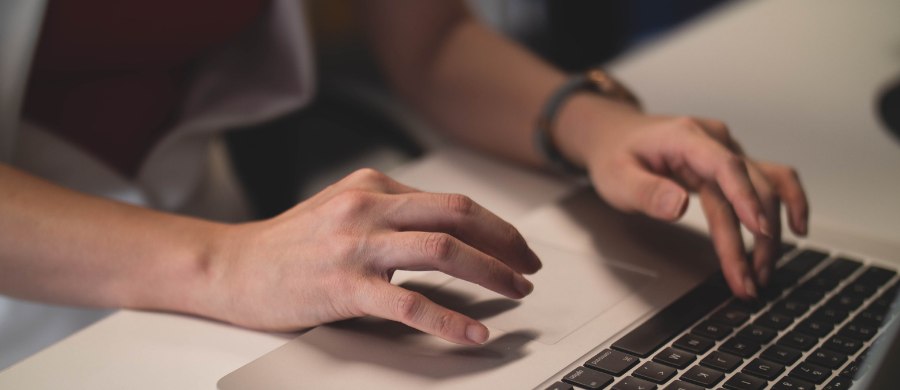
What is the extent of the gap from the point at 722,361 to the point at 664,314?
0.05 m

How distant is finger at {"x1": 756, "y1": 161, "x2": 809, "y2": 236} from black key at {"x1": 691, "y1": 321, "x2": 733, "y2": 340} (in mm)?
110

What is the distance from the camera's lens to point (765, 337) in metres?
0.38

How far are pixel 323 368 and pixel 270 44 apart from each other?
44 cm

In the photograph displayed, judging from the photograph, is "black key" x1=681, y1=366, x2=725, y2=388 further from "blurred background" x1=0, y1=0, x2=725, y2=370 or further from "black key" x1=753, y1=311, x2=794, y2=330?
"blurred background" x1=0, y1=0, x2=725, y2=370

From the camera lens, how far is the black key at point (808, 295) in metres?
0.42

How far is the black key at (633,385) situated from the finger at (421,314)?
0.07 m

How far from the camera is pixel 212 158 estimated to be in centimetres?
79

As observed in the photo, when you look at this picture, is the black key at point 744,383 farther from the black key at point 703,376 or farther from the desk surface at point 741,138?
the desk surface at point 741,138

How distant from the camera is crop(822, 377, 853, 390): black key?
0.34m

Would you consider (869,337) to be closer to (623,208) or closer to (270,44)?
(623,208)

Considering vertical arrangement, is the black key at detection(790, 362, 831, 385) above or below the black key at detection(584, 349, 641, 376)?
above

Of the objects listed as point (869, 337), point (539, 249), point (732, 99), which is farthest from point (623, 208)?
point (732, 99)

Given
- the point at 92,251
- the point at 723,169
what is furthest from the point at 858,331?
the point at 92,251

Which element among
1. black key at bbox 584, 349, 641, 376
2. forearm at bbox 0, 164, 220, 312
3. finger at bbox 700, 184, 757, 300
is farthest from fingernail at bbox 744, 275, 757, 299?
forearm at bbox 0, 164, 220, 312
